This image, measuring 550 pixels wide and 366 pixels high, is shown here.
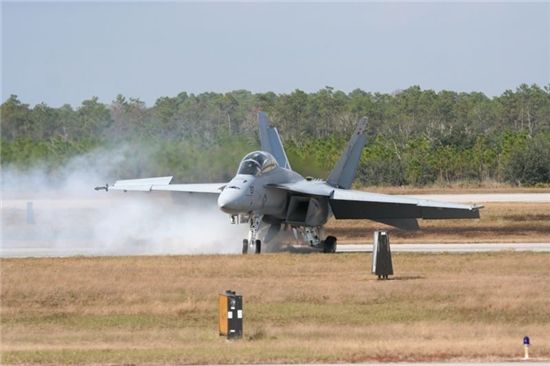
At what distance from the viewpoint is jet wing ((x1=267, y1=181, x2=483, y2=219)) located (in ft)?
129

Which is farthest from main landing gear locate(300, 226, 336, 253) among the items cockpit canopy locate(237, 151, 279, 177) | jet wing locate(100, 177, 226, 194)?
cockpit canopy locate(237, 151, 279, 177)

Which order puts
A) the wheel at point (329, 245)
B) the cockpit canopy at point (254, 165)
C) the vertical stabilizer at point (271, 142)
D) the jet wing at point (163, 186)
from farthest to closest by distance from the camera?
the vertical stabilizer at point (271, 142), the jet wing at point (163, 186), the wheel at point (329, 245), the cockpit canopy at point (254, 165)

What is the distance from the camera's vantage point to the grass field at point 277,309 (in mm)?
19547

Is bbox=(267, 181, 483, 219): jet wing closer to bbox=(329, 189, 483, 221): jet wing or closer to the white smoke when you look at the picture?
bbox=(329, 189, 483, 221): jet wing

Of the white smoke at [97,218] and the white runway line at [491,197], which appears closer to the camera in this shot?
the white smoke at [97,218]

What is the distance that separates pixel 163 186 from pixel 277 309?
1820 cm

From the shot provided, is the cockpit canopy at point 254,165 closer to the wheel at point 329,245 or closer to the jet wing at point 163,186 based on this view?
the jet wing at point 163,186

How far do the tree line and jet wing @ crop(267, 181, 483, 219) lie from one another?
474cm

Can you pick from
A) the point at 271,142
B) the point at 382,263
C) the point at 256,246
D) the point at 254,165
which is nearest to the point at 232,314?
the point at 382,263

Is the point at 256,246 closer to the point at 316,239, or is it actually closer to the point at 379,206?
the point at 316,239

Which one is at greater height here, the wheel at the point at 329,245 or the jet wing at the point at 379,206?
the jet wing at the point at 379,206

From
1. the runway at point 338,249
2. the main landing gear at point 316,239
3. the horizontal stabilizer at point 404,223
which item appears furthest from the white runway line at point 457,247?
the main landing gear at point 316,239

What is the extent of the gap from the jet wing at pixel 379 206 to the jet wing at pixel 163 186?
10.4 ft

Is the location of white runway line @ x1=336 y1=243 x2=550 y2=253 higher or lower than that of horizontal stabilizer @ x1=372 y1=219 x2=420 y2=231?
lower
